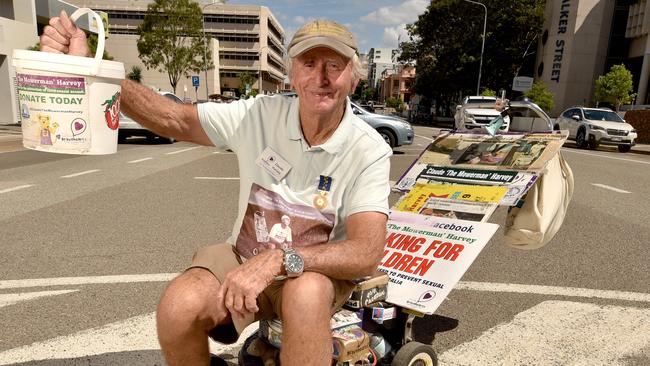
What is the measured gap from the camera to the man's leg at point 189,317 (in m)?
1.69

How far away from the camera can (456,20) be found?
41.0m

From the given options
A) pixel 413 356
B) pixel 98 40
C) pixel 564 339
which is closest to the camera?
pixel 98 40

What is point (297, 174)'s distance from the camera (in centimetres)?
196

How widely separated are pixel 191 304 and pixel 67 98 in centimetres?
89

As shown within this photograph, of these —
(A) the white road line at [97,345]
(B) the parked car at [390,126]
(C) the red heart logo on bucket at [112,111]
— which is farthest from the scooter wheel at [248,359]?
(B) the parked car at [390,126]

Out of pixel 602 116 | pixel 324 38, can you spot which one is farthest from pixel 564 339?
pixel 602 116

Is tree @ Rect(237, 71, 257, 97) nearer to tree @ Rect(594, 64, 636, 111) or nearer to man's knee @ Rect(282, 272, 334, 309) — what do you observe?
tree @ Rect(594, 64, 636, 111)

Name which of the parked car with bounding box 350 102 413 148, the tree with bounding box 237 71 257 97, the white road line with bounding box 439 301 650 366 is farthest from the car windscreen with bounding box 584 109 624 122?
the tree with bounding box 237 71 257 97

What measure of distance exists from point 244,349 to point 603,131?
19542mm

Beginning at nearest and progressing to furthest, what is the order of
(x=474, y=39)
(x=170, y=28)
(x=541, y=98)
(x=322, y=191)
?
1. (x=322, y=191)
2. (x=541, y=98)
3. (x=170, y=28)
4. (x=474, y=39)

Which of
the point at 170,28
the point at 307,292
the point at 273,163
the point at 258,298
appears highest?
the point at 170,28

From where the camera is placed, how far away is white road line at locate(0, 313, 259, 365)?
2.53 metres

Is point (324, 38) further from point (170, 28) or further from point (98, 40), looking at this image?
point (170, 28)

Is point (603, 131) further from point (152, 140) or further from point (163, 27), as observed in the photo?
point (163, 27)
